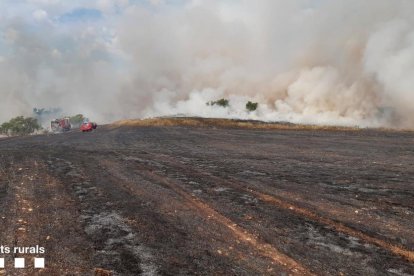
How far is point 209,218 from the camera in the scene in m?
9.88

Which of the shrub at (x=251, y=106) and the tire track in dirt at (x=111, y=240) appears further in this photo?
the shrub at (x=251, y=106)

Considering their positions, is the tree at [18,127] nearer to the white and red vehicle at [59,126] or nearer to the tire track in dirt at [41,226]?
the white and red vehicle at [59,126]

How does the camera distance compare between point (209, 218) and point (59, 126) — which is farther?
point (59, 126)

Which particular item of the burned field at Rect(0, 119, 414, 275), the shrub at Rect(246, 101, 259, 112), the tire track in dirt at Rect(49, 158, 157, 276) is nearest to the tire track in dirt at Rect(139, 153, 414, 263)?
the burned field at Rect(0, 119, 414, 275)

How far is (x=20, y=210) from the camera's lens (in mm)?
9977

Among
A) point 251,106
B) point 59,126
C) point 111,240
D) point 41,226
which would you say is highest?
point 251,106

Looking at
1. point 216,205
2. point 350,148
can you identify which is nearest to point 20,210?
point 216,205

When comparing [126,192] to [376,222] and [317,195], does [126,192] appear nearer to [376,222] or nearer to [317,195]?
[317,195]

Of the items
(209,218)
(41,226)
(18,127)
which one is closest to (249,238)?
(209,218)

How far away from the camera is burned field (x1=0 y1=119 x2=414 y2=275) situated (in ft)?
23.3

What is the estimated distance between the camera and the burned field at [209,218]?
710 centimetres

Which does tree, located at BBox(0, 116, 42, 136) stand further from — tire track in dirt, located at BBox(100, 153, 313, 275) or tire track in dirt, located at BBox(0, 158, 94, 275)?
tire track in dirt, located at BBox(100, 153, 313, 275)

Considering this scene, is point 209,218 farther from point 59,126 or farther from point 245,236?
point 59,126

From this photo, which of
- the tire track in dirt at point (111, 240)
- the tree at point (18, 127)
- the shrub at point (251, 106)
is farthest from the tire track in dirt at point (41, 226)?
the tree at point (18, 127)
